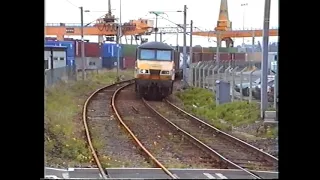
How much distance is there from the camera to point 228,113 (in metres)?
21.6

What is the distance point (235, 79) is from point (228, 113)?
7.29m

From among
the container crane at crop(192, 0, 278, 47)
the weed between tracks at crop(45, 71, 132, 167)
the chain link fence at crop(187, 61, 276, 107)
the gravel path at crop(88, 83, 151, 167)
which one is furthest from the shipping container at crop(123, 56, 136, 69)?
the gravel path at crop(88, 83, 151, 167)

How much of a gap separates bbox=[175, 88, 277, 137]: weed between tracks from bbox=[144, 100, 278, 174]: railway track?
744 millimetres

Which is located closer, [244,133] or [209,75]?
[244,133]

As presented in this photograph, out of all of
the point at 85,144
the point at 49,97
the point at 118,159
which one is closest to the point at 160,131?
the point at 85,144

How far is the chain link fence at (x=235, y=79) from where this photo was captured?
79.0ft

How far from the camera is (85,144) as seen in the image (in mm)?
14453

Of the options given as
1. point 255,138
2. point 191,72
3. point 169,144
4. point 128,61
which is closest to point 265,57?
point 255,138

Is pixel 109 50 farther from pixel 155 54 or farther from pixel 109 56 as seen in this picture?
pixel 155 54

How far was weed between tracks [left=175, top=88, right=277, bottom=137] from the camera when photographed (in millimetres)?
18891
